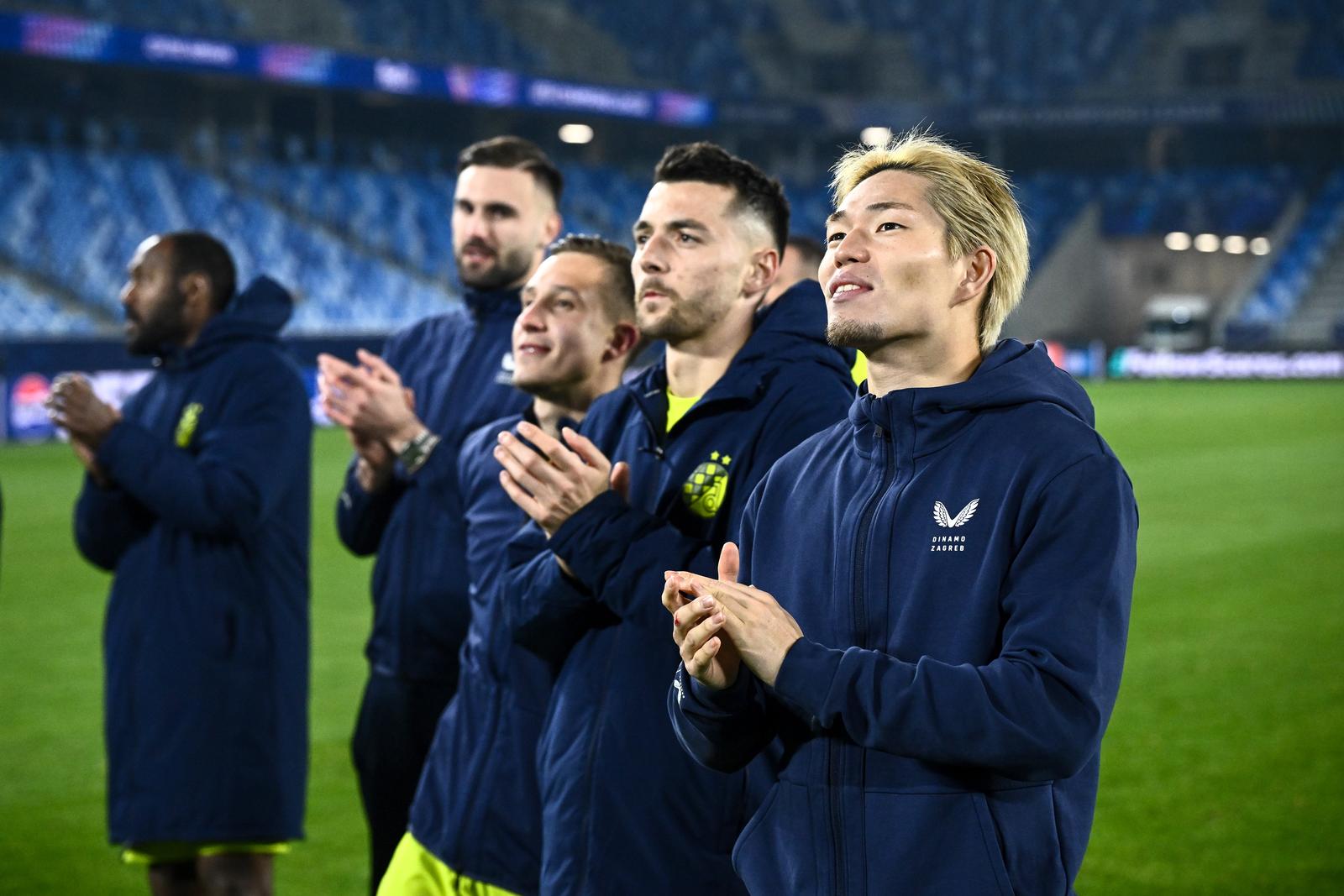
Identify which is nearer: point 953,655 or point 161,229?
point 953,655

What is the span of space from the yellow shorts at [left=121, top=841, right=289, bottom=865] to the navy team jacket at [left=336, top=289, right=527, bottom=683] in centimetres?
61

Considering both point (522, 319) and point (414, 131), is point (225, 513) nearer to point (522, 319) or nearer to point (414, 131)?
point (522, 319)

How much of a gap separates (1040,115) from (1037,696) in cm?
4373

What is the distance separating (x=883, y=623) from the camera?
7.45 ft

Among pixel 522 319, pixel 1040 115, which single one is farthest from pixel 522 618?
pixel 1040 115

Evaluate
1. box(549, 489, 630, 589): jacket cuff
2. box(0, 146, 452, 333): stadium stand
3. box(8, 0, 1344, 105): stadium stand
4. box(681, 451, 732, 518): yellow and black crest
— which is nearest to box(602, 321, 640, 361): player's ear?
box(681, 451, 732, 518): yellow and black crest

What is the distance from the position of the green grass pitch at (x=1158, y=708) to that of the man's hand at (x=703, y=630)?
336cm

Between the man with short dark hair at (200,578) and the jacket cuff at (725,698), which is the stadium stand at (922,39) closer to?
the man with short dark hair at (200,578)

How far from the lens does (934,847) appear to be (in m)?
2.17

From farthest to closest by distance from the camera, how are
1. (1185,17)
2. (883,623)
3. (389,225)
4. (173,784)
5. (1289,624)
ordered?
(1185,17)
(389,225)
(1289,624)
(173,784)
(883,623)

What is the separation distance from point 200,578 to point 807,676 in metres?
2.53

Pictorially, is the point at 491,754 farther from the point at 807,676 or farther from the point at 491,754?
the point at 807,676

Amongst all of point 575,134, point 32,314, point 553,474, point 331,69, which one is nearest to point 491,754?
point 553,474

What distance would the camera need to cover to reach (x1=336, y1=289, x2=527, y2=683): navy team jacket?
4023 mm
